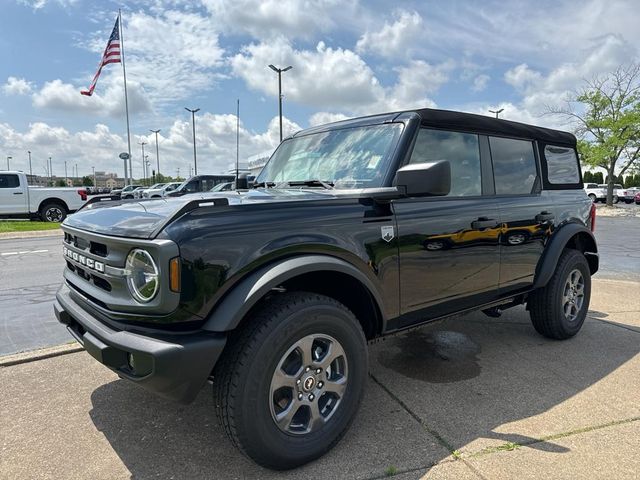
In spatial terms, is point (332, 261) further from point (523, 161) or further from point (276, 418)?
point (523, 161)

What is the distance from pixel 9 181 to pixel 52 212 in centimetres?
174

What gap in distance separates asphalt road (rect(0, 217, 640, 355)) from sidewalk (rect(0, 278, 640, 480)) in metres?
0.74

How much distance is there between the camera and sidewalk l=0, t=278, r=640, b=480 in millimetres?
2389

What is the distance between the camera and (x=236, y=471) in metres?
2.35

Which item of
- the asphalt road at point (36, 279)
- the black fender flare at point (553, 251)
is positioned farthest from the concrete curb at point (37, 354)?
the black fender flare at point (553, 251)

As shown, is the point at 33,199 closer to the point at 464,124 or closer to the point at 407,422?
the point at 464,124

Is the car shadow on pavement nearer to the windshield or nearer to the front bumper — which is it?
the front bumper

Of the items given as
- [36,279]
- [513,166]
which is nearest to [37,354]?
[36,279]

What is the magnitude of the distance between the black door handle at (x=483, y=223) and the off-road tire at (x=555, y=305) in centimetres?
111

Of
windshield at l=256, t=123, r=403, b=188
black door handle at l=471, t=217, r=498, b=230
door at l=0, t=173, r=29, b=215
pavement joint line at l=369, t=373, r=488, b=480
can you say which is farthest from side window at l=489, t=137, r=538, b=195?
door at l=0, t=173, r=29, b=215

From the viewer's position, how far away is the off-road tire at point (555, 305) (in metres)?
4.12

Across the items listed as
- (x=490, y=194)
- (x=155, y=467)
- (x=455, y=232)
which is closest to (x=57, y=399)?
(x=155, y=467)

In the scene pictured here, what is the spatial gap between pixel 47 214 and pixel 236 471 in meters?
17.6

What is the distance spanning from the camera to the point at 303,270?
2.34 m
